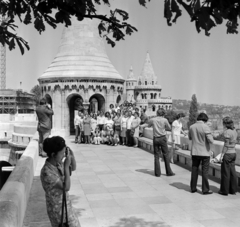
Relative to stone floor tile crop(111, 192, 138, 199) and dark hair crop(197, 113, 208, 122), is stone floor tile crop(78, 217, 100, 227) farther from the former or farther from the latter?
dark hair crop(197, 113, 208, 122)

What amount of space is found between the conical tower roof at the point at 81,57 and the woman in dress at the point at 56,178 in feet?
75.4

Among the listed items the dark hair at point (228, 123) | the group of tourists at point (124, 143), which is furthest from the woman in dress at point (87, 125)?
the dark hair at point (228, 123)

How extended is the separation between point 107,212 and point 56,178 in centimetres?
248

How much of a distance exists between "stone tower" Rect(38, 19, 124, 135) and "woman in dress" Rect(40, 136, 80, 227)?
895 inches

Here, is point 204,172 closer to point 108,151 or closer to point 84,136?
point 108,151

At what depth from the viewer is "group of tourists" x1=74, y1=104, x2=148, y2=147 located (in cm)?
1369

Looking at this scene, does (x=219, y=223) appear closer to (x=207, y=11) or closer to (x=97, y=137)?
(x=207, y=11)

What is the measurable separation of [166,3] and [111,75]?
2433 centimetres

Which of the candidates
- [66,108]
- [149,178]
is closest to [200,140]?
[149,178]

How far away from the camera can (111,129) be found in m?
14.5

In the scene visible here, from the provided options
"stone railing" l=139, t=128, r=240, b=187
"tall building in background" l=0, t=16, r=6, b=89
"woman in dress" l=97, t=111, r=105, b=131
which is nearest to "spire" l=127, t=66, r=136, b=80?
"tall building in background" l=0, t=16, r=6, b=89

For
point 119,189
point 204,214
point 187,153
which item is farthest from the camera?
point 187,153

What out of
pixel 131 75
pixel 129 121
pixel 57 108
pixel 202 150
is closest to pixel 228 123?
pixel 202 150

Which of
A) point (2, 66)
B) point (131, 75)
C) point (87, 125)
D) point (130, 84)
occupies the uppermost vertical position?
point (2, 66)
